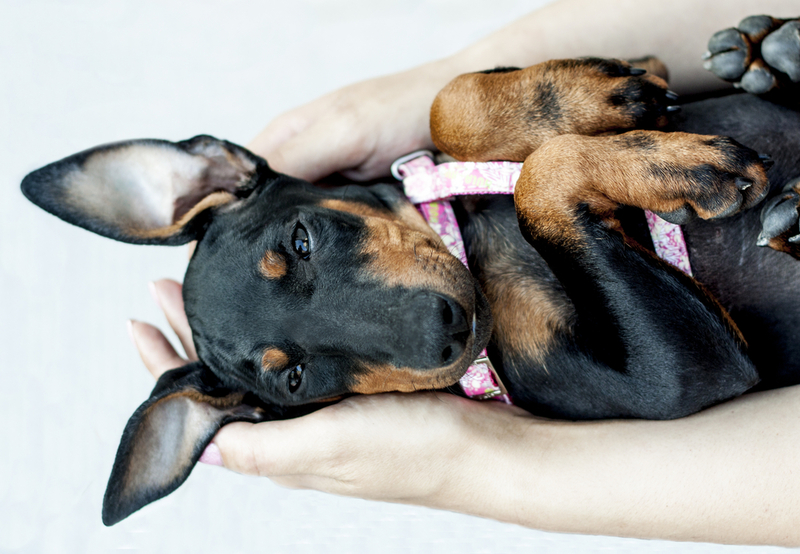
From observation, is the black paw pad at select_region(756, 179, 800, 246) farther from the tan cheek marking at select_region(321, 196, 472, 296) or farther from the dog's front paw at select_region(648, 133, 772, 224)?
the tan cheek marking at select_region(321, 196, 472, 296)

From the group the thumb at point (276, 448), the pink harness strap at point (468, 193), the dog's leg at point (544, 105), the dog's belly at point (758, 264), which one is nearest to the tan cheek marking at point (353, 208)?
the pink harness strap at point (468, 193)

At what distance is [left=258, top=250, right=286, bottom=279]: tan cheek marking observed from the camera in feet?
7.57

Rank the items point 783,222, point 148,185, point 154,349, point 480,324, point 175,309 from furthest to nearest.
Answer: point 175,309
point 154,349
point 148,185
point 480,324
point 783,222

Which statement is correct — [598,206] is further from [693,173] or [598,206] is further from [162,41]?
[162,41]

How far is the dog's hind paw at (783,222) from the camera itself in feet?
6.76

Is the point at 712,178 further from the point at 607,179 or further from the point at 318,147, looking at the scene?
the point at 318,147

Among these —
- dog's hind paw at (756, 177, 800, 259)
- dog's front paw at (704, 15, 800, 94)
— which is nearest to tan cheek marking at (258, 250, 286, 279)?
dog's hind paw at (756, 177, 800, 259)

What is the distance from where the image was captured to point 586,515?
216 cm

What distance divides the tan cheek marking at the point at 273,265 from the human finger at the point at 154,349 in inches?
35.3

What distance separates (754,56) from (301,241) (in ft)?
6.04

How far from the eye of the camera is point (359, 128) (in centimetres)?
301

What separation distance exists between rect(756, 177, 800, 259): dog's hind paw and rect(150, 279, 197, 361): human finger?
97.6 inches

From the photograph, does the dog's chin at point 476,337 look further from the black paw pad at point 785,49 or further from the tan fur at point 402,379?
the black paw pad at point 785,49

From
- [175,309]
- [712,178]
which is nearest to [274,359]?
[175,309]
